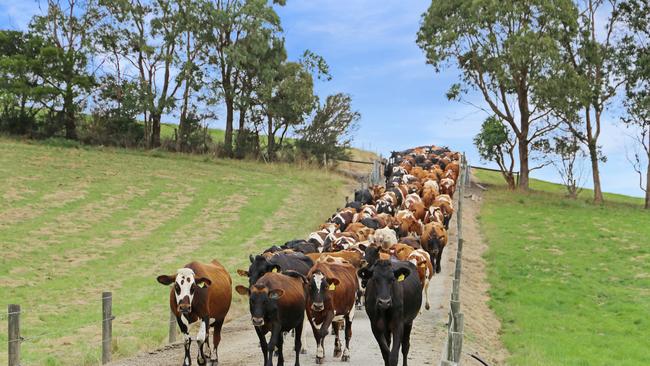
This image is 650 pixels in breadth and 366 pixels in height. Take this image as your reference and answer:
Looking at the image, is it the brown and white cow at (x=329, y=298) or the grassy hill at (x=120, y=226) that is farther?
the grassy hill at (x=120, y=226)

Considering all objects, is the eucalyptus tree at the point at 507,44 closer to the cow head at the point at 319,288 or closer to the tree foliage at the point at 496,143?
the tree foliage at the point at 496,143

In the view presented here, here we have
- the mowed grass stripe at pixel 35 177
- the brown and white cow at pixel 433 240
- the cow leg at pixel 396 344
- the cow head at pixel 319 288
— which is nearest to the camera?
the cow leg at pixel 396 344

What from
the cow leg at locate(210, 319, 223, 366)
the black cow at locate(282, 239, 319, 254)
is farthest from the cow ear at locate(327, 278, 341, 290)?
the black cow at locate(282, 239, 319, 254)

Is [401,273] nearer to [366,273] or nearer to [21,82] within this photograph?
[366,273]

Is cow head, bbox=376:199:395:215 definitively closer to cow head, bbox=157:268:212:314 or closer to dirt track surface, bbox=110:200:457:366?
dirt track surface, bbox=110:200:457:366

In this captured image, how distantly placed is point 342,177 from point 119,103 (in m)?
19.5

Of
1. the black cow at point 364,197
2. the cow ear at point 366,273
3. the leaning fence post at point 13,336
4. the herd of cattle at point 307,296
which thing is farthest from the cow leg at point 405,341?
the black cow at point 364,197

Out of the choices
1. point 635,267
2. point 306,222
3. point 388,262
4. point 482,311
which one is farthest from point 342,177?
point 388,262

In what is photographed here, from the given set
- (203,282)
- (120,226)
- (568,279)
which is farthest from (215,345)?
(120,226)

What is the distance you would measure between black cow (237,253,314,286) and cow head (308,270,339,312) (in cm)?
104

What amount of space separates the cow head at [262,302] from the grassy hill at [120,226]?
5.08 m

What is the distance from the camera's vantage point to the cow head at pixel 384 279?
478 inches

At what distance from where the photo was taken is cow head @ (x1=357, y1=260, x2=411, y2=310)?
12148mm

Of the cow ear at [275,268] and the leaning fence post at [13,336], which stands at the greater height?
the cow ear at [275,268]
